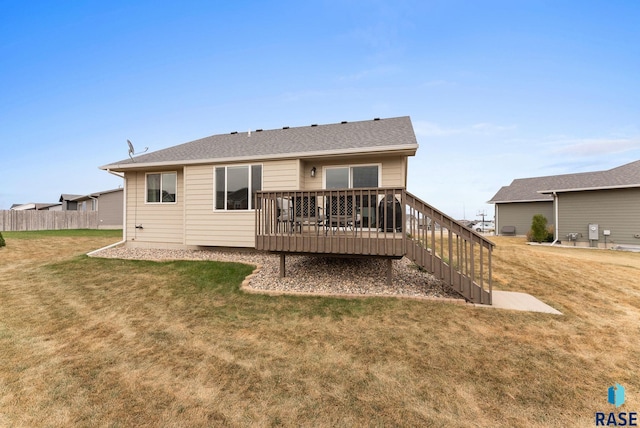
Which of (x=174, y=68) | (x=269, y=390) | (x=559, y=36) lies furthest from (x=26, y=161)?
(x=559, y=36)

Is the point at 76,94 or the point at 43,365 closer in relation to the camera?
the point at 43,365

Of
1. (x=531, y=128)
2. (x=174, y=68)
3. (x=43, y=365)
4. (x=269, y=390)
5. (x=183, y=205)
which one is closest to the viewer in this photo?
(x=269, y=390)

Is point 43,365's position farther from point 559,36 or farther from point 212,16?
point 559,36

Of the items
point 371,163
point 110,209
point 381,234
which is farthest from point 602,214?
point 110,209

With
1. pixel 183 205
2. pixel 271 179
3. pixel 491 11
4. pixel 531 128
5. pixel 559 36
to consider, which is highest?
pixel 491 11

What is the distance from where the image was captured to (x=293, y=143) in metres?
9.11

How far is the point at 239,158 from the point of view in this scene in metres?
8.55

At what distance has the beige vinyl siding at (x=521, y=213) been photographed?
778 inches

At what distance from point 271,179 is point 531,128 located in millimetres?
16166

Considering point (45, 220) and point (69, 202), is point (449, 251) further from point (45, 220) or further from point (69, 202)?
point (69, 202)

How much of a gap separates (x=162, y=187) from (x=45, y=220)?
21.3 m

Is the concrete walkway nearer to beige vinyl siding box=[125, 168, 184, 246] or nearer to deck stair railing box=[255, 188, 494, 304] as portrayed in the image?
deck stair railing box=[255, 188, 494, 304]

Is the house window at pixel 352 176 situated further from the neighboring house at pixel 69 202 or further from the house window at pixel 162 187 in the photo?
the neighboring house at pixel 69 202

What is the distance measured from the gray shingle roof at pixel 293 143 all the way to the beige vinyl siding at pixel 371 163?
0.50 metres
